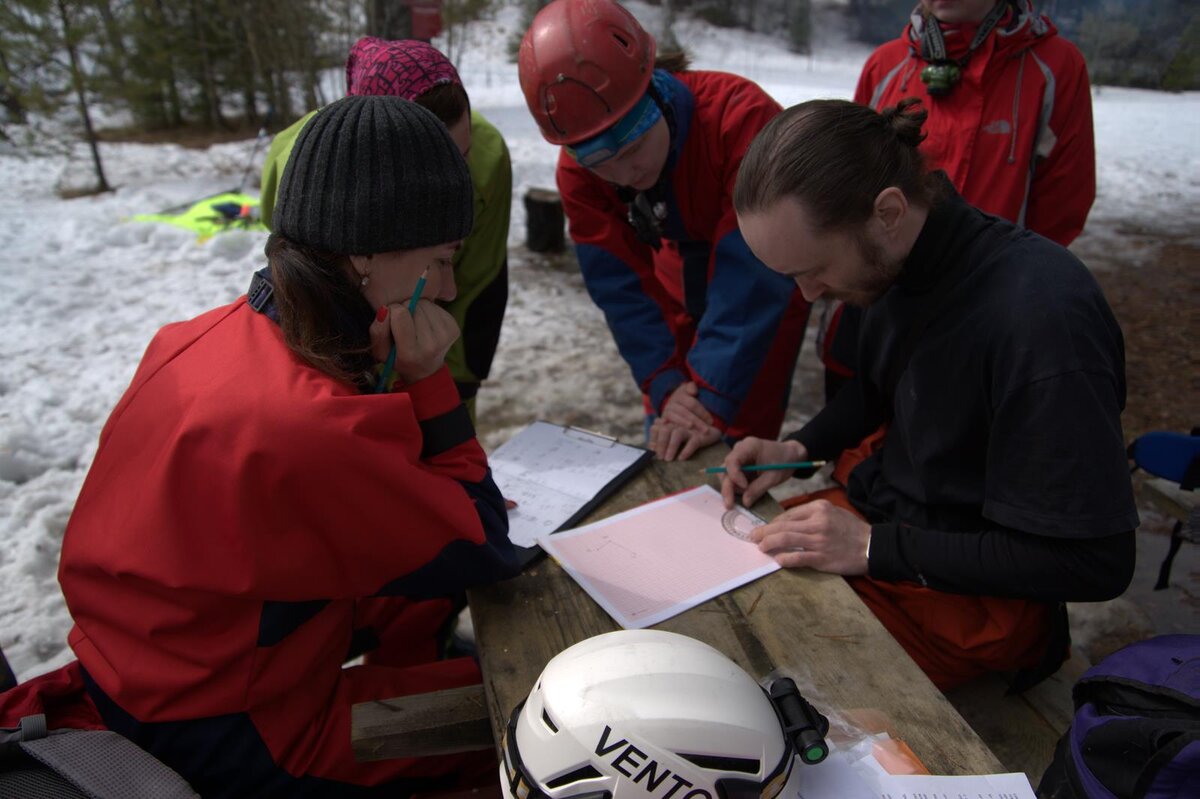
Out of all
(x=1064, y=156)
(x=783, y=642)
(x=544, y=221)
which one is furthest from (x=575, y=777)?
(x=544, y=221)

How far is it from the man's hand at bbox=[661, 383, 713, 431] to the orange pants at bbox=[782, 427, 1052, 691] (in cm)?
65

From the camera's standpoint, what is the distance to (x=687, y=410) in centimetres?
236

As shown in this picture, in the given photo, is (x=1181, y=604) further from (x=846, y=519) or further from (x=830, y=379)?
(x=846, y=519)

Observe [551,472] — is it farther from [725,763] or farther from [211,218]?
[211,218]

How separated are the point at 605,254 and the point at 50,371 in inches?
129

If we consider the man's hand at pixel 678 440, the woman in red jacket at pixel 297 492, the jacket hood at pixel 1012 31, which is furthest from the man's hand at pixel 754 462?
the jacket hood at pixel 1012 31

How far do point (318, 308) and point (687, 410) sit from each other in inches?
47.7

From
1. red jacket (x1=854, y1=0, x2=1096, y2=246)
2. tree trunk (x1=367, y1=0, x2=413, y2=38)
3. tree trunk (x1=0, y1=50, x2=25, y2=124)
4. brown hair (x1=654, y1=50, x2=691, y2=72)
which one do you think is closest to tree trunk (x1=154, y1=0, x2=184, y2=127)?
tree trunk (x1=0, y1=50, x2=25, y2=124)

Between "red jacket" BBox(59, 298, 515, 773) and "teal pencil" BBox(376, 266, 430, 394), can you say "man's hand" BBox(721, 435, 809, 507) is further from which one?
"teal pencil" BBox(376, 266, 430, 394)

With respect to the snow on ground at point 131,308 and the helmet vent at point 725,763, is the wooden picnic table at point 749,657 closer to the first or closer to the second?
the helmet vent at point 725,763

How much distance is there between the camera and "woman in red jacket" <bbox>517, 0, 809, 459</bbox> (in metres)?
2.10

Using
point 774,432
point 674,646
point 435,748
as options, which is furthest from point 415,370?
point 774,432

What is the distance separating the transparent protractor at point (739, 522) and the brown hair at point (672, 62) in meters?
1.46

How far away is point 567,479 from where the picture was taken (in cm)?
201
